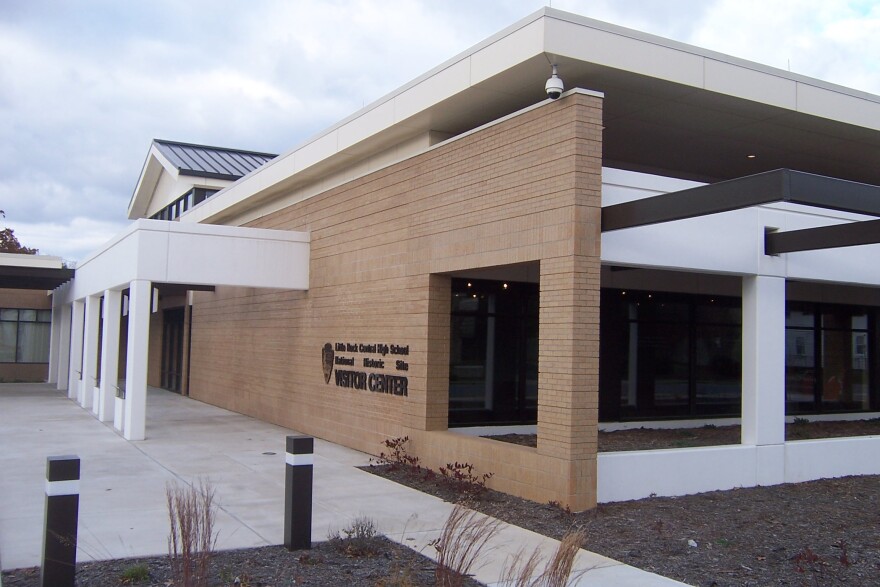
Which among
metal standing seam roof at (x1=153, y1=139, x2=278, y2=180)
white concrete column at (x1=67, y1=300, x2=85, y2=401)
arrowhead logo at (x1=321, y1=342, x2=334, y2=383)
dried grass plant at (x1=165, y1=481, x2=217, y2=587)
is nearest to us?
dried grass plant at (x1=165, y1=481, x2=217, y2=587)

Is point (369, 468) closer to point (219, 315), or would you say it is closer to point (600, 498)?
point (600, 498)

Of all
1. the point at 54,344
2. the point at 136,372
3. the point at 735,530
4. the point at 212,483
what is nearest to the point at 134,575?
the point at 212,483

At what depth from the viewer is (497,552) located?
314 inches

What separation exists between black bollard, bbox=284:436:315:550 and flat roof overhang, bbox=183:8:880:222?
555 cm

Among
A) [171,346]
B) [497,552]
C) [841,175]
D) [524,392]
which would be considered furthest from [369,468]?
[171,346]

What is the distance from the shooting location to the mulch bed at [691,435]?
13.5m

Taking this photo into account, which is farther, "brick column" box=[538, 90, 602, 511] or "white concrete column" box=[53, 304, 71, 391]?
"white concrete column" box=[53, 304, 71, 391]

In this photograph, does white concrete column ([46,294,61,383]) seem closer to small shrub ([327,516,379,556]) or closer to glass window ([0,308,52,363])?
glass window ([0,308,52,363])

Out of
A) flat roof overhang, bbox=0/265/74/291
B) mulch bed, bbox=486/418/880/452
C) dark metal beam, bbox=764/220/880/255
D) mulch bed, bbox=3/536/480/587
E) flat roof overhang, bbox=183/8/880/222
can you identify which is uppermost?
flat roof overhang, bbox=183/8/880/222

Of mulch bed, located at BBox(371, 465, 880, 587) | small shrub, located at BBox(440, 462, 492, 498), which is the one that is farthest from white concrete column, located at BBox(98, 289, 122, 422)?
small shrub, located at BBox(440, 462, 492, 498)

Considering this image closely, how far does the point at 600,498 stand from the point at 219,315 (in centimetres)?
1623

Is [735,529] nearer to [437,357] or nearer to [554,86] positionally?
[437,357]

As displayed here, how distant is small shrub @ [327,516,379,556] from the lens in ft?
25.2

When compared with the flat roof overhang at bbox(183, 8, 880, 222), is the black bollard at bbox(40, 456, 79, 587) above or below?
below
